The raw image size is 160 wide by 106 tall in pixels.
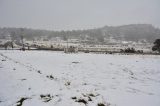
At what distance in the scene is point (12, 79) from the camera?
45.0 ft

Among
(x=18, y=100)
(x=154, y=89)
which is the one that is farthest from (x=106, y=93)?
(x=18, y=100)

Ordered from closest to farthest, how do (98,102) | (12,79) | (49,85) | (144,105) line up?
(98,102) → (144,105) → (49,85) → (12,79)

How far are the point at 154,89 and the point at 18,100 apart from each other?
10.8 meters

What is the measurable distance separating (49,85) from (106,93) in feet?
13.3

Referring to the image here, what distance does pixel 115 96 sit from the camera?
11781 mm

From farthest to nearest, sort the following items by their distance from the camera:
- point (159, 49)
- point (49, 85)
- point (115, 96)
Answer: point (159, 49)
point (49, 85)
point (115, 96)

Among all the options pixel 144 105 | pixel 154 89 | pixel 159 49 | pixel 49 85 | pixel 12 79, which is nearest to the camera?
pixel 144 105

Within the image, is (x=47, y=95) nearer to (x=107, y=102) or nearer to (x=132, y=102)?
(x=107, y=102)

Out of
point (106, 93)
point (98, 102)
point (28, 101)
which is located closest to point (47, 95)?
point (28, 101)

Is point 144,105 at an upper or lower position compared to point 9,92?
lower

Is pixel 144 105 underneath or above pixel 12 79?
underneath

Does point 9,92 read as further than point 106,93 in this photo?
No

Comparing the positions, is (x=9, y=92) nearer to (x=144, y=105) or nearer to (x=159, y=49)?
(x=144, y=105)

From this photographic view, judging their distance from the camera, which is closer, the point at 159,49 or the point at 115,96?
the point at 115,96
